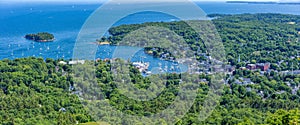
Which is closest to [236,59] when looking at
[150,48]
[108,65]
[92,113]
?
[150,48]

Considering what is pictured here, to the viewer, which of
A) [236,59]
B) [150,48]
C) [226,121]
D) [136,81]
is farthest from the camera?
[150,48]

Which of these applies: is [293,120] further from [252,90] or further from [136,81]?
[136,81]

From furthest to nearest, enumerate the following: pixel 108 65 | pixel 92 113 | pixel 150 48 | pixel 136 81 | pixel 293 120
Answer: pixel 150 48 < pixel 108 65 < pixel 136 81 < pixel 92 113 < pixel 293 120

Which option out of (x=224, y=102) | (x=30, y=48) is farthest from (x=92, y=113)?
(x=30, y=48)

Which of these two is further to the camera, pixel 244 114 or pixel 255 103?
pixel 255 103

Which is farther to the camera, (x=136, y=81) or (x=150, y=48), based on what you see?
(x=150, y=48)

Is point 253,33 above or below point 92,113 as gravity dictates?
above

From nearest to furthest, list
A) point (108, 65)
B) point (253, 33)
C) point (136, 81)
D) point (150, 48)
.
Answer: point (136, 81)
point (108, 65)
point (150, 48)
point (253, 33)

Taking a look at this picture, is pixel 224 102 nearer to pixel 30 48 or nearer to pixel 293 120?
pixel 293 120

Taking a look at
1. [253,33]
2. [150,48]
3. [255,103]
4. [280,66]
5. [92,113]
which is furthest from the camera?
[253,33]
